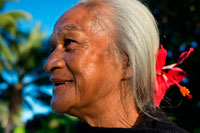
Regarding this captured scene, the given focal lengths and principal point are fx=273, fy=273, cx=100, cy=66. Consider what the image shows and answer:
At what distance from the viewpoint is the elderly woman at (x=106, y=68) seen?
61.2 inches

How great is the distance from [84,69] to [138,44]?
1.22ft

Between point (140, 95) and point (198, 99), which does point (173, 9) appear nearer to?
point (198, 99)

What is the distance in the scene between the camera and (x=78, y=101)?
1555mm

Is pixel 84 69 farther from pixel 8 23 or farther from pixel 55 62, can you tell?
pixel 8 23

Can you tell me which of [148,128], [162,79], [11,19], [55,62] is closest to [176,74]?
[162,79]

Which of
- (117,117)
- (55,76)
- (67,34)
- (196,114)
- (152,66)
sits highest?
(67,34)

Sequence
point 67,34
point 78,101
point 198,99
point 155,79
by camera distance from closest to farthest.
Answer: point 78,101
point 67,34
point 155,79
point 198,99

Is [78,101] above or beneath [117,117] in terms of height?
above

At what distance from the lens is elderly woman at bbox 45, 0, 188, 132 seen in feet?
5.10

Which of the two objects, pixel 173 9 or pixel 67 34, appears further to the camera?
pixel 173 9

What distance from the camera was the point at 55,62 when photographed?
5.27ft

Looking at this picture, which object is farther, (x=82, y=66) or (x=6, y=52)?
(x=6, y=52)

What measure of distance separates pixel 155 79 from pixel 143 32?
0.33 metres

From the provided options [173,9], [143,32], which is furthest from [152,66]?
[173,9]
